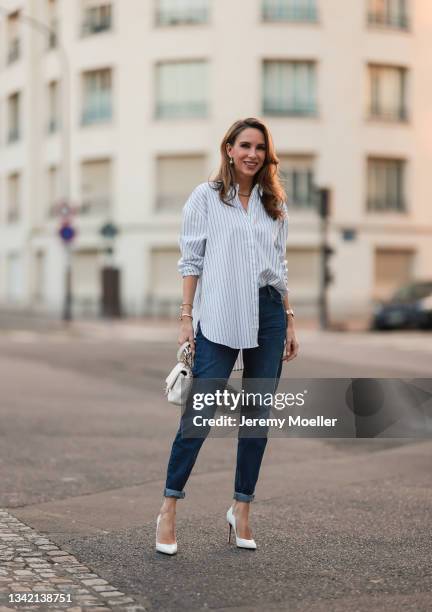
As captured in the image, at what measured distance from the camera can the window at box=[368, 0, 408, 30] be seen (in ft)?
133

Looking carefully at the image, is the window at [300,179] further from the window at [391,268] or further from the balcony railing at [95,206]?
the balcony railing at [95,206]

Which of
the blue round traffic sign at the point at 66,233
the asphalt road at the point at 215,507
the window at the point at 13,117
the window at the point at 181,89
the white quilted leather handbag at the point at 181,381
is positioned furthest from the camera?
the window at the point at 13,117

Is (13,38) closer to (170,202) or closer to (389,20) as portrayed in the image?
(170,202)

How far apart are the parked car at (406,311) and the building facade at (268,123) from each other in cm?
861

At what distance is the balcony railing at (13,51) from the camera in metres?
47.6

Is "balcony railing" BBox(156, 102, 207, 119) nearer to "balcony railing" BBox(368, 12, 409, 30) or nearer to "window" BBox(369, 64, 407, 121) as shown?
"window" BBox(369, 64, 407, 121)

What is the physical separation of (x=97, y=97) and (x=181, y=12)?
4.67m

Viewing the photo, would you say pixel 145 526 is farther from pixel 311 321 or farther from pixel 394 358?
pixel 311 321

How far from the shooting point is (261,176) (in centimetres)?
525

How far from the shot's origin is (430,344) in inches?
914

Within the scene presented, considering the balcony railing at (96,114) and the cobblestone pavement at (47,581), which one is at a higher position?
the balcony railing at (96,114)

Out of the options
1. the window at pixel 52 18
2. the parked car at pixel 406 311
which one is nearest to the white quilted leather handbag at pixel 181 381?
the parked car at pixel 406 311

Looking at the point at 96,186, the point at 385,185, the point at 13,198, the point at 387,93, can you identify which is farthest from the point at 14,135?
the point at 385,185

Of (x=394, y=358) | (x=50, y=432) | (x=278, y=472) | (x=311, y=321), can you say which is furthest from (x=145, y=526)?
(x=311, y=321)
